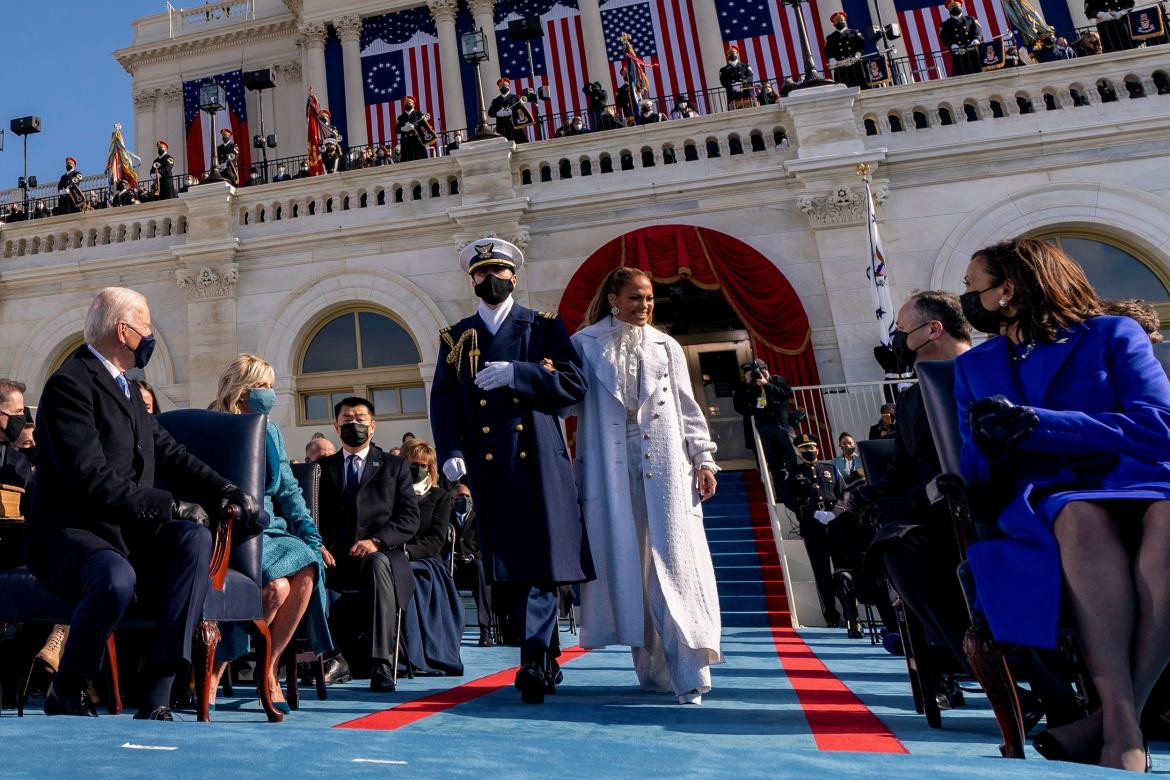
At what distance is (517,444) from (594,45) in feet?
64.1

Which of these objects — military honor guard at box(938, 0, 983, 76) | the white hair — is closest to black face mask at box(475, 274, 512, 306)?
the white hair

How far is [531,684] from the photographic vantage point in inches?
144

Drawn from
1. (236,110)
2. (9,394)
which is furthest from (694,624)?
(236,110)

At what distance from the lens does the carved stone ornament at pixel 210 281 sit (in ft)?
47.3

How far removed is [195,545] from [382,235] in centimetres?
1189

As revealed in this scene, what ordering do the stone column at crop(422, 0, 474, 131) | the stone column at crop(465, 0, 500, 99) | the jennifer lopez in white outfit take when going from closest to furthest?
the jennifer lopez in white outfit < the stone column at crop(422, 0, 474, 131) < the stone column at crop(465, 0, 500, 99)

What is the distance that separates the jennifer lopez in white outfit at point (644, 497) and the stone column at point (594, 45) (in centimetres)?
1828

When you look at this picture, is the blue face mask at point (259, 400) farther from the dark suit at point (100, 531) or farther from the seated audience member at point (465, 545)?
the seated audience member at point (465, 545)

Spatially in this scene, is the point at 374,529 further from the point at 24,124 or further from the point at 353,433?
the point at 24,124

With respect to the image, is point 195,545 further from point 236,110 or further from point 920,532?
point 236,110

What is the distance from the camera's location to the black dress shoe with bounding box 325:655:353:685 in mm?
4980

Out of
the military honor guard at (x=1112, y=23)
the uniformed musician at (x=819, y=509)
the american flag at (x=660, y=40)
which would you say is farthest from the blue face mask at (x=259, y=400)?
the american flag at (x=660, y=40)

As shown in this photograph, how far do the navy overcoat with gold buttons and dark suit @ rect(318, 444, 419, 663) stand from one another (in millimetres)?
1102

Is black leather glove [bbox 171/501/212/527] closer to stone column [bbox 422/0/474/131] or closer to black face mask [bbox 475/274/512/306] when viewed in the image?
black face mask [bbox 475/274/512/306]
